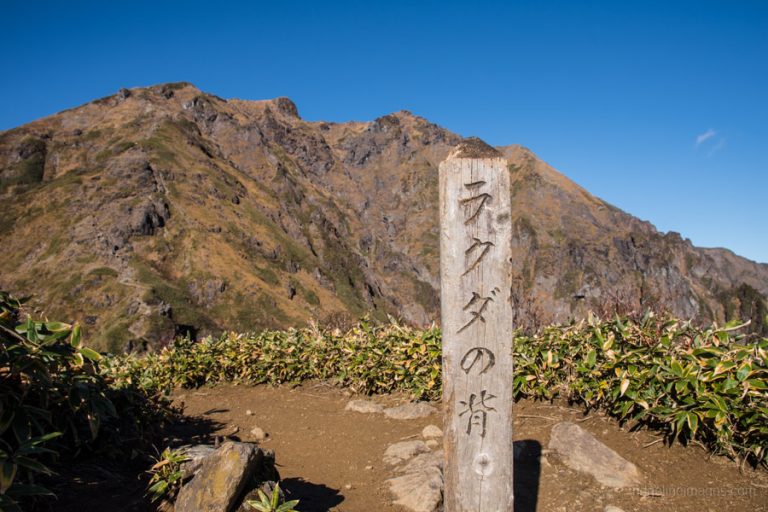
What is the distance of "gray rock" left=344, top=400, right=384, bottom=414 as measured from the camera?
6.35 m

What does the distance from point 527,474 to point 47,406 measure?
379 centimetres

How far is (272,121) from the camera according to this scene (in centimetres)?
16950

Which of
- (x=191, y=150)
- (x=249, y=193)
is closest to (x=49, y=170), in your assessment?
(x=191, y=150)

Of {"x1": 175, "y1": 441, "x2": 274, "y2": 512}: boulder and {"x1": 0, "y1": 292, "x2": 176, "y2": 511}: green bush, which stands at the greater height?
{"x1": 0, "y1": 292, "x2": 176, "y2": 511}: green bush

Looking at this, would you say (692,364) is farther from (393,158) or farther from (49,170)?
(393,158)

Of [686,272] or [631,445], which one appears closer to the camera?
[631,445]

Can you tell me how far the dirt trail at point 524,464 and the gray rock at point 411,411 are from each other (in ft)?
0.32

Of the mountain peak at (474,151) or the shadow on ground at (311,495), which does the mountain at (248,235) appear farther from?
the mountain peak at (474,151)

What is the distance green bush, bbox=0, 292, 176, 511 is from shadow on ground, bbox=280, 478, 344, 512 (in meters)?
1.52

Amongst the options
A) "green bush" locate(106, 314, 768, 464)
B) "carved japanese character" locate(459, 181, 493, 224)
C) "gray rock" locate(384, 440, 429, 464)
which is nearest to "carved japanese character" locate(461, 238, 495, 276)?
"carved japanese character" locate(459, 181, 493, 224)

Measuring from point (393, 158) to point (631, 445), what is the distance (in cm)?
19085

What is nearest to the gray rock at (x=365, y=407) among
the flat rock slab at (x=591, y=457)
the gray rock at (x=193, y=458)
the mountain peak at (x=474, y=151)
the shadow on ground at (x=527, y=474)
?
the shadow on ground at (x=527, y=474)

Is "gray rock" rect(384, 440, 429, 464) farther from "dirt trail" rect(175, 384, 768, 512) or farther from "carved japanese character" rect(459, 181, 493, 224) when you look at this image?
"carved japanese character" rect(459, 181, 493, 224)

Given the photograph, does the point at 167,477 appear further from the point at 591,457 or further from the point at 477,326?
the point at 591,457
